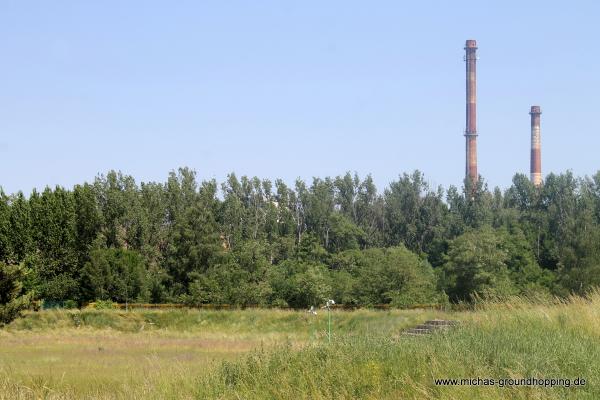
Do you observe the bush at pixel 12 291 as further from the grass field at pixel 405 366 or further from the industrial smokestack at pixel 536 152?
the industrial smokestack at pixel 536 152

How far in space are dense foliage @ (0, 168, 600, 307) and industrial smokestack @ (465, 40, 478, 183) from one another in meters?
6.97

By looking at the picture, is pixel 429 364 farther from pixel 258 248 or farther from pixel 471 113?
pixel 471 113

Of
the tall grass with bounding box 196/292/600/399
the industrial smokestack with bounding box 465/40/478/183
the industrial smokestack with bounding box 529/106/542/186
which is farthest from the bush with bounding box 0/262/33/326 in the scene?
the industrial smokestack with bounding box 529/106/542/186

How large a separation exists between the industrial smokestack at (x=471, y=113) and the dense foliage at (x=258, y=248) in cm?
697

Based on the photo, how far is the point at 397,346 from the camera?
11.4 metres

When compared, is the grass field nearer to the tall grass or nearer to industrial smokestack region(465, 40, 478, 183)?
the tall grass

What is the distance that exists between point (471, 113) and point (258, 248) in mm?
35299

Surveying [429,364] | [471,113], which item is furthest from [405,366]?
[471,113]

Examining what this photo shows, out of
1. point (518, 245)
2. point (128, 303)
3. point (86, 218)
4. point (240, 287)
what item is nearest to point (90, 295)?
point (128, 303)

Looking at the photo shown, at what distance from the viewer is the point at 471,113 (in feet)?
278

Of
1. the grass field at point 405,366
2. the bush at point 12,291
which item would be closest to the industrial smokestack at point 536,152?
the bush at point 12,291

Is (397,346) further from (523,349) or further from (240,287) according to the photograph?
(240,287)

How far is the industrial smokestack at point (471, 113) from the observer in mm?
84688

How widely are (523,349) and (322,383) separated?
9.38 ft
